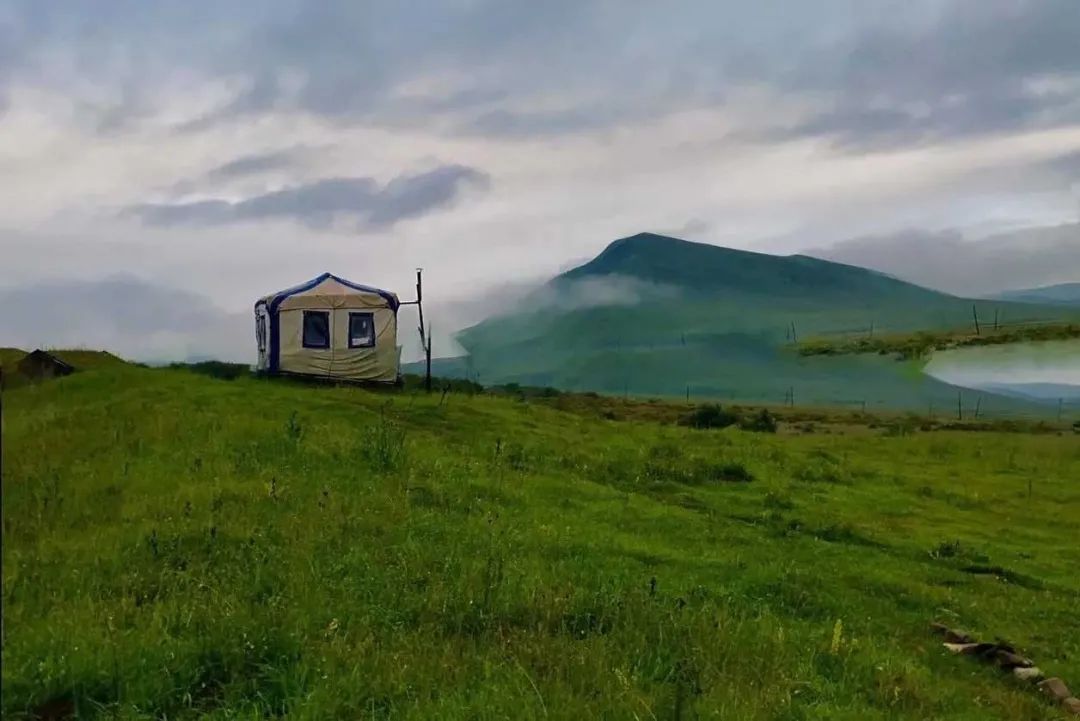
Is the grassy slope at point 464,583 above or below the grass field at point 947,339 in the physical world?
below

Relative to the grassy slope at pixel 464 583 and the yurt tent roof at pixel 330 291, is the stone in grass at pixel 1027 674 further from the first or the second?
the yurt tent roof at pixel 330 291

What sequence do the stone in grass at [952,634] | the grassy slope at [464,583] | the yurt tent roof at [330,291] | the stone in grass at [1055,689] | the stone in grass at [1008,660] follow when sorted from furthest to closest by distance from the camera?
1. the yurt tent roof at [330,291]
2. the stone in grass at [952,634]
3. the stone in grass at [1008,660]
4. the stone in grass at [1055,689]
5. the grassy slope at [464,583]

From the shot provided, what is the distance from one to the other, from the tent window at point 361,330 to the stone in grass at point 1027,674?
28.0 meters

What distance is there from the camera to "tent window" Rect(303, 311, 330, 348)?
1319 inches

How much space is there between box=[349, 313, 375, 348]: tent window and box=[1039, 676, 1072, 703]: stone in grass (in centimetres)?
2831

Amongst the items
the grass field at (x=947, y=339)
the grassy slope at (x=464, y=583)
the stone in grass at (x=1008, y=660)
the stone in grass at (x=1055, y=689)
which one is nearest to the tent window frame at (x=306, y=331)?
the grassy slope at (x=464, y=583)

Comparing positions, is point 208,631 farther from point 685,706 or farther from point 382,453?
point 382,453

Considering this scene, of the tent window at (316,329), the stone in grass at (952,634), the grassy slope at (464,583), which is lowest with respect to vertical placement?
the stone in grass at (952,634)

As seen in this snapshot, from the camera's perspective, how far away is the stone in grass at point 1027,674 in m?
8.56

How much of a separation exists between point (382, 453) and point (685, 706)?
33.4 ft

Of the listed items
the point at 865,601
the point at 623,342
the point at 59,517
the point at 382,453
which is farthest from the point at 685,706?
the point at 623,342

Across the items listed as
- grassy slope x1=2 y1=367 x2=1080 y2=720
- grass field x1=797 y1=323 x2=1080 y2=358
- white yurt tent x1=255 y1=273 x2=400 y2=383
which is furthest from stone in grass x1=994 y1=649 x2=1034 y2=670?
grass field x1=797 y1=323 x2=1080 y2=358

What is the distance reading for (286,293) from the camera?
33281 mm

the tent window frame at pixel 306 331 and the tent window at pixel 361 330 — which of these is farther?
the tent window at pixel 361 330
